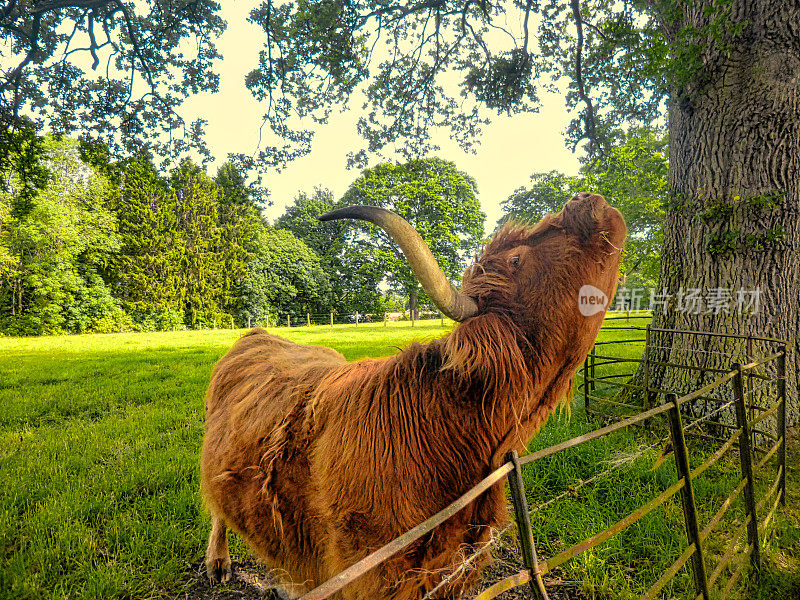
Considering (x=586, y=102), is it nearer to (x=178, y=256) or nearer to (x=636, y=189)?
(x=636, y=189)

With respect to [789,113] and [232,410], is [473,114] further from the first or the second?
[232,410]

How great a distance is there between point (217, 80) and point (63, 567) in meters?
8.50

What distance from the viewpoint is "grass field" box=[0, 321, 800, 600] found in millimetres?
2447

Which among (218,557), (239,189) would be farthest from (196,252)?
(218,557)

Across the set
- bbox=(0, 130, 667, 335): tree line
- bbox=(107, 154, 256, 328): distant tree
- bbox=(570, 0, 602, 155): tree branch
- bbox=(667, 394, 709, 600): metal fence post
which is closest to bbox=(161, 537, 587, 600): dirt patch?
bbox=(667, 394, 709, 600): metal fence post

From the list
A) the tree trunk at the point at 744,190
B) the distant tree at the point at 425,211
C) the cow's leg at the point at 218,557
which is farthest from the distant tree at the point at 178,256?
the tree trunk at the point at 744,190

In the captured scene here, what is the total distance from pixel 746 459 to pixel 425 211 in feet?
65.4

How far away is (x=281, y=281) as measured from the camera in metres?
32.8

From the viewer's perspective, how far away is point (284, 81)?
7441 mm

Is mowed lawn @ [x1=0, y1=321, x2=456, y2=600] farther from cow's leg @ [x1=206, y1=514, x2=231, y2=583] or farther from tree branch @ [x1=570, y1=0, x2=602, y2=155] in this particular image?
tree branch @ [x1=570, y1=0, x2=602, y2=155]

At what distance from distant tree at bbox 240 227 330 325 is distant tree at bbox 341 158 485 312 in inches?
438

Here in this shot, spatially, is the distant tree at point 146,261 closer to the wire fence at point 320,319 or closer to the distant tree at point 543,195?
the wire fence at point 320,319

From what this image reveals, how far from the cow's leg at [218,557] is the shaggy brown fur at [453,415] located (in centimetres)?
132

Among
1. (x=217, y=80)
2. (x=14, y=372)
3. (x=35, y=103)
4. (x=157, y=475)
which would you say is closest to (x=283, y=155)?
(x=217, y=80)
